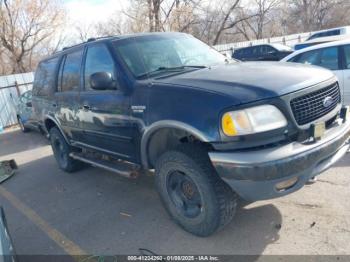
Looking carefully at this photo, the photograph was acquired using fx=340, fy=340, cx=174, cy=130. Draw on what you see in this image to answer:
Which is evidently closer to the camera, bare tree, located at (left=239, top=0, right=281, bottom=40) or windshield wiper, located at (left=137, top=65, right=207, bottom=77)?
windshield wiper, located at (left=137, top=65, right=207, bottom=77)

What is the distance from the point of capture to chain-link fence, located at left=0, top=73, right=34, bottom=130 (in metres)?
13.9

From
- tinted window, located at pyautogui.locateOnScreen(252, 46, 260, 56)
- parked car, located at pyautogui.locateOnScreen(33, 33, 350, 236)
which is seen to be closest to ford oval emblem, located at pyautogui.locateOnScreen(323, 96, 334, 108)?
parked car, located at pyautogui.locateOnScreen(33, 33, 350, 236)

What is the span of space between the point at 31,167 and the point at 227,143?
18.0 ft

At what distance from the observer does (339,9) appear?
134 ft

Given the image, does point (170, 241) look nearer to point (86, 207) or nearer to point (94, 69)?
point (86, 207)

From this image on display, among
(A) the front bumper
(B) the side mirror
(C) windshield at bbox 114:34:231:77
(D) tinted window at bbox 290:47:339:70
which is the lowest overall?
(A) the front bumper

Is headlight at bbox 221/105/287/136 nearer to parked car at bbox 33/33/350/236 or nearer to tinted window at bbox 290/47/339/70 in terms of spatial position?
parked car at bbox 33/33/350/236

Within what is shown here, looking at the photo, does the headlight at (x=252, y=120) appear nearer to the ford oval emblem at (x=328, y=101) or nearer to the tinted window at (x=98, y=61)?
the ford oval emblem at (x=328, y=101)

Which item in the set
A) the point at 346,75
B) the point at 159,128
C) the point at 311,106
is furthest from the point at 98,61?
the point at 346,75

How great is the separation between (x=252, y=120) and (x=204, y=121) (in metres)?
0.41

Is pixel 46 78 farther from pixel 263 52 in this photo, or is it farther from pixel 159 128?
pixel 263 52

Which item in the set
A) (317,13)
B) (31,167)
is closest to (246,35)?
(317,13)

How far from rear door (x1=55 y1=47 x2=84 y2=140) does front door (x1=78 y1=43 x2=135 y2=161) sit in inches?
8.2

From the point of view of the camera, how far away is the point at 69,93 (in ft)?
16.6
